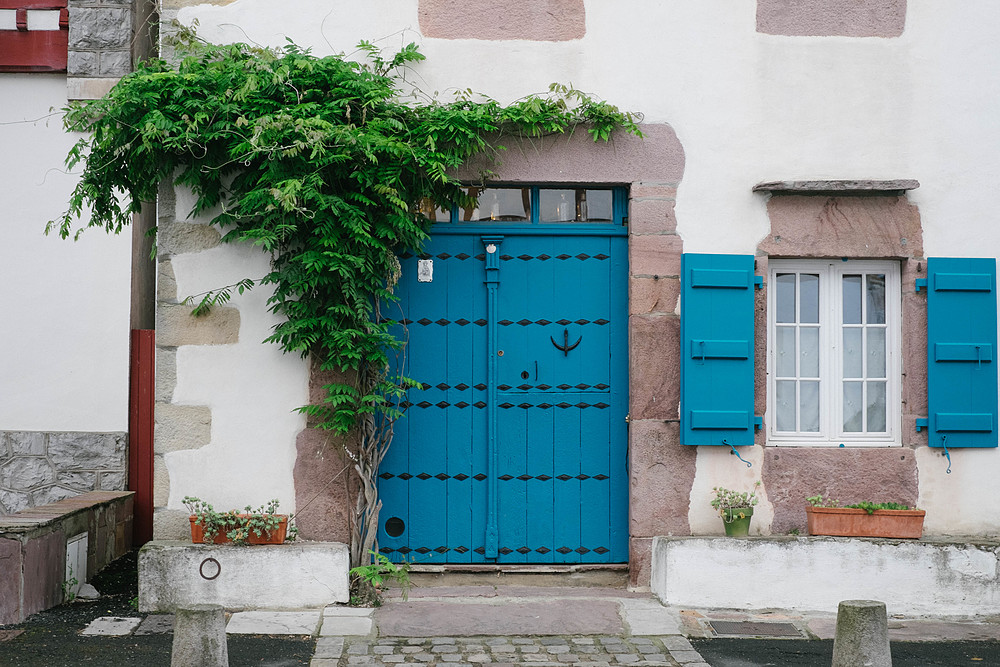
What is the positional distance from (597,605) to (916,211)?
10.6 feet

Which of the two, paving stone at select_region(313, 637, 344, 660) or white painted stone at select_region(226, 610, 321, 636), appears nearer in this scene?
paving stone at select_region(313, 637, 344, 660)

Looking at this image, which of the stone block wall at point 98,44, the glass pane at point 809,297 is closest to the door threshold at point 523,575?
the glass pane at point 809,297

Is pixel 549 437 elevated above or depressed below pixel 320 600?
above

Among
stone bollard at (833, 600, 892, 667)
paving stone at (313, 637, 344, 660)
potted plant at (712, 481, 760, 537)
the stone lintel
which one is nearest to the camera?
stone bollard at (833, 600, 892, 667)

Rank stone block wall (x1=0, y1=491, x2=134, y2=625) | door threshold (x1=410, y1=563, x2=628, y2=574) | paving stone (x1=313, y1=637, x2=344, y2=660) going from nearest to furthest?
1. paving stone (x1=313, y1=637, x2=344, y2=660)
2. stone block wall (x1=0, y1=491, x2=134, y2=625)
3. door threshold (x1=410, y1=563, x2=628, y2=574)

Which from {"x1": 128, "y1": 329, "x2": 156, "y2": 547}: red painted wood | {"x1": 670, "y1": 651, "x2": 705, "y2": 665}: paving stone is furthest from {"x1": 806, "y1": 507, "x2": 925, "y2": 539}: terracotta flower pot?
{"x1": 128, "y1": 329, "x2": 156, "y2": 547}: red painted wood

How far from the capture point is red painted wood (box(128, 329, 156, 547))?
8.05 meters

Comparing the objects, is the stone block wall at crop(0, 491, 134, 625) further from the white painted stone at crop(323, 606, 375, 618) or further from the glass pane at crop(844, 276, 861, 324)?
the glass pane at crop(844, 276, 861, 324)

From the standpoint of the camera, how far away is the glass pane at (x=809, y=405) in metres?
6.39

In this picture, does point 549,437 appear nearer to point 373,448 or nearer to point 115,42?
point 373,448

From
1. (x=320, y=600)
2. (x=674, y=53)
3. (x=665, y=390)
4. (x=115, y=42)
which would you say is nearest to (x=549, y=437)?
(x=665, y=390)

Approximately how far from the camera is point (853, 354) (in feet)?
21.1

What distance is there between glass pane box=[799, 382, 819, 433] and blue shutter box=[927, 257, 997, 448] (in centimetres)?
68

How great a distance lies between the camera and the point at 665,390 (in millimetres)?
6195
